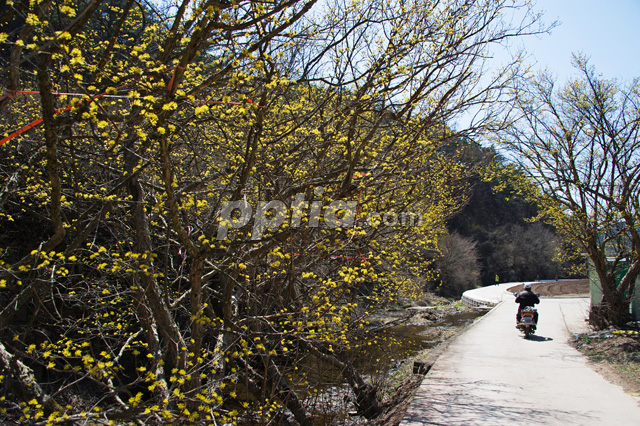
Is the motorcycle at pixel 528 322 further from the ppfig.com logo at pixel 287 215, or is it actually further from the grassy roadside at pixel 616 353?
the ppfig.com logo at pixel 287 215

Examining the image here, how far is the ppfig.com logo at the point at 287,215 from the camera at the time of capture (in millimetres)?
5215

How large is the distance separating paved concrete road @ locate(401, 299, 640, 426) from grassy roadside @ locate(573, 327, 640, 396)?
26 centimetres

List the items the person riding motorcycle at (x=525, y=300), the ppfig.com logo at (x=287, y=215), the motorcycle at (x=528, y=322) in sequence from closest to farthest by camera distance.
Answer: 1. the ppfig.com logo at (x=287, y=215)
2. the motorcycle at (x=528, y=322)
3. the person riding motorcycle at (x=525, y=300)

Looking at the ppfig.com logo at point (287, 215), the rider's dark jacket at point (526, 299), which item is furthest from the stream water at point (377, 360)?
the rider's dark jacket at point (526, 299)

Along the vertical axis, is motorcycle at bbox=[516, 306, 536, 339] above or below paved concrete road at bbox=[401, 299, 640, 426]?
above

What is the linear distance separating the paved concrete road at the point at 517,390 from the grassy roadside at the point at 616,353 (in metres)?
0.26

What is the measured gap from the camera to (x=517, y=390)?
21.9ft

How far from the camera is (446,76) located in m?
6.94

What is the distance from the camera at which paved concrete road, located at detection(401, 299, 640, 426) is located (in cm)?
539

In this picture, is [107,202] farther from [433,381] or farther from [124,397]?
[124,397]

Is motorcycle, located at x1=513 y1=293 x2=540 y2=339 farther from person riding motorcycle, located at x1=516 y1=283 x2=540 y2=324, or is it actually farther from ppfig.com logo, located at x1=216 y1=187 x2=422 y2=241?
ppfig.com logo, located at x1=216 y1=187 x2=422 y2=241

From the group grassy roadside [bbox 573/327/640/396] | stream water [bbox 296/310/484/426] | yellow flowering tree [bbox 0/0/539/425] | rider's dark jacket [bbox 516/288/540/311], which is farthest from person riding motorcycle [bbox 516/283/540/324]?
yellow flowering tree [bbox 0/0/539/425]

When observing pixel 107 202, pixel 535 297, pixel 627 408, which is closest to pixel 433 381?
pixel 627 408

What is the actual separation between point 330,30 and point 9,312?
17.1 feet
